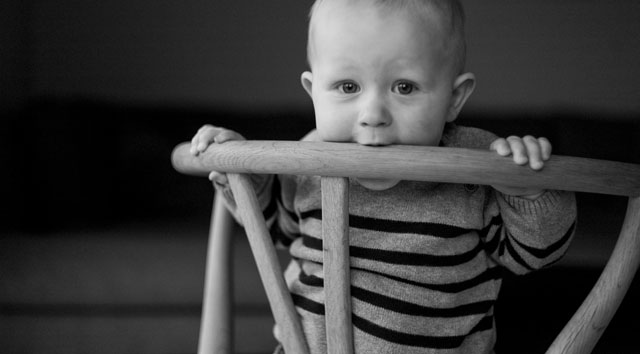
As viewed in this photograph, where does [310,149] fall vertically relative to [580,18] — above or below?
below

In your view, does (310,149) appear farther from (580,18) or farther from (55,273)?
(580,18)

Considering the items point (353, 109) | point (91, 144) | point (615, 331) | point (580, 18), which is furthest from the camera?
point (91, 144)

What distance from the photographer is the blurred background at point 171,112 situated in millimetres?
1802

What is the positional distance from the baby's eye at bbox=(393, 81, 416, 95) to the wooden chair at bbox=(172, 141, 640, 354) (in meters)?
0.16

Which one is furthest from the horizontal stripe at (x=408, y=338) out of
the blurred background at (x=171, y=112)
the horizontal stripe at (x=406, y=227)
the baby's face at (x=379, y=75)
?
the blurred background at (x=171, y=112)

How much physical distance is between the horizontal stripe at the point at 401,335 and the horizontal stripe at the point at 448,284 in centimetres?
3

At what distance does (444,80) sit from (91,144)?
1.56 m

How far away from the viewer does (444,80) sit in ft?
2.63

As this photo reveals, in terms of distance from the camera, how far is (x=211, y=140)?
76cm

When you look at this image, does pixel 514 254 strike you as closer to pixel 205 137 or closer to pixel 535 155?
pixel 535 155

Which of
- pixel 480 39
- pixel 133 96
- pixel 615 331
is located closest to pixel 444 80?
pixel 615 331

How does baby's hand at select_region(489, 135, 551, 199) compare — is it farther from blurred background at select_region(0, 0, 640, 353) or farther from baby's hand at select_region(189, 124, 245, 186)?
blurred background at select_region(0, 0, 640, 353)

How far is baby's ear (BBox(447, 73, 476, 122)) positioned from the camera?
0.83m

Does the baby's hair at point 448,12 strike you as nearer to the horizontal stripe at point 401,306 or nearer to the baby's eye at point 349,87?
the baby's eye at point 349,87
